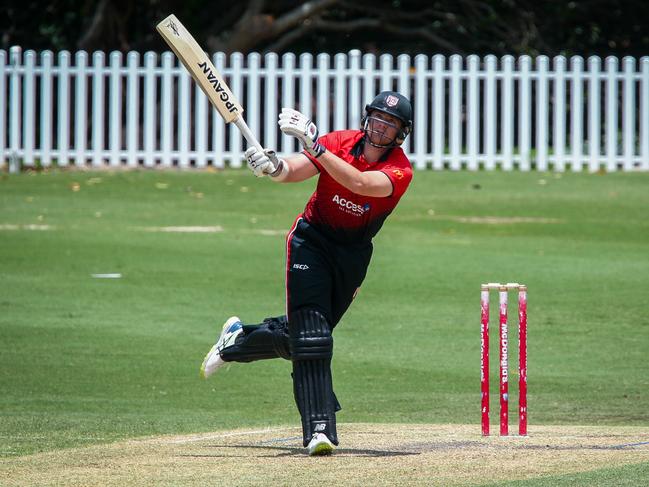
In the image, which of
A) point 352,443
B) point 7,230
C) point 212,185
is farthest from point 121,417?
point 212,185

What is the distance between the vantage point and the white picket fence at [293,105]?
23406 mm

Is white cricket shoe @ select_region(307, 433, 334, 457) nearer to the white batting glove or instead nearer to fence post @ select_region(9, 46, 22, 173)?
the white batting glove

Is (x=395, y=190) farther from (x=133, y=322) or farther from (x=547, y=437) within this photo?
(x=133, y=322)

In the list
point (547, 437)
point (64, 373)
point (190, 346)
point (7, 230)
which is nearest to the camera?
point (547, 437)

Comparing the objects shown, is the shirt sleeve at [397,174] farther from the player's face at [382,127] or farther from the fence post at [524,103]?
the fence post at [524,103]

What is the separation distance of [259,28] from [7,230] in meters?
10.7

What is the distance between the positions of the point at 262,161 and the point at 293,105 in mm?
16847

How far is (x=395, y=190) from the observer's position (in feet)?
23.8

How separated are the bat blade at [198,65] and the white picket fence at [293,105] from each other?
1567 centimetres

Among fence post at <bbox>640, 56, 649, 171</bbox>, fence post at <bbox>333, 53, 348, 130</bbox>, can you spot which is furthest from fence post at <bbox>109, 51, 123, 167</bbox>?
fence post at <bbox>640, 56, 649, 171</bbox>

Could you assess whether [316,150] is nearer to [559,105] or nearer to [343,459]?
[343,459]

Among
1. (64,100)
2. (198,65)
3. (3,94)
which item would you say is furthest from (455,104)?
(198,65)

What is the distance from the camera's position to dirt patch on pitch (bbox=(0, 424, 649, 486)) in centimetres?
627

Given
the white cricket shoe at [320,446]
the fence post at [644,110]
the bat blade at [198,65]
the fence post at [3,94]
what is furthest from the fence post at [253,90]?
the white cricket shoe at [320,446]
